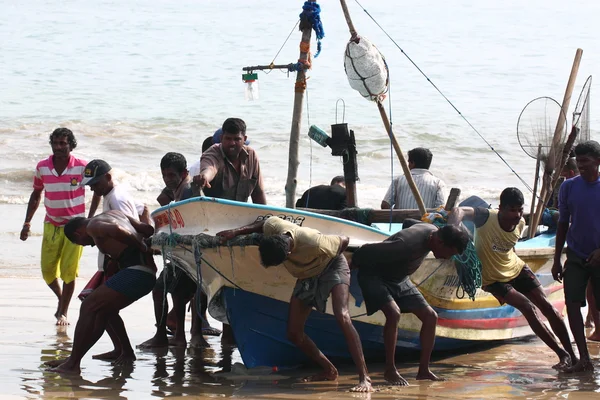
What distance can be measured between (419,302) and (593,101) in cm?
2745

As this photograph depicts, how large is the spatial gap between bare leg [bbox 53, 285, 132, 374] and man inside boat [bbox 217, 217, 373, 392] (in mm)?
986

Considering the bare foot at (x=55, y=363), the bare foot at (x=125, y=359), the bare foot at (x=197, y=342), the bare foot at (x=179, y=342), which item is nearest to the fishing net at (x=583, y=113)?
the bare foot at (x=197, y=342)

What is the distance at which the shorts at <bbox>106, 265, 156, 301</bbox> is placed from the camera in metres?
6.91

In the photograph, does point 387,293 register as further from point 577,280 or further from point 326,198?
point 326,198

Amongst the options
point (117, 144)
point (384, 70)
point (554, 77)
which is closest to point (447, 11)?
point (554, 77)

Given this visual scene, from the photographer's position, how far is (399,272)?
6.67m

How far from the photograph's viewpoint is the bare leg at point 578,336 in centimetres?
709

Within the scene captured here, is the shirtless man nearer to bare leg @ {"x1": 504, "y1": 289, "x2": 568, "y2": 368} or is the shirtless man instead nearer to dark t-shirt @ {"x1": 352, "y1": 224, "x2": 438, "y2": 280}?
dark t-shirt @ {"x1": 352, "y1": 224, "x2": 438, "y2": 280}

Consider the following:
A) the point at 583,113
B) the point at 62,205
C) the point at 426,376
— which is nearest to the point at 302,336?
the point at 426,376

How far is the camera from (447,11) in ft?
169

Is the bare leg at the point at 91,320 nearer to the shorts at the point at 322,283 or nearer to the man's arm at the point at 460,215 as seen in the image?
the shorts at the point at 322,283

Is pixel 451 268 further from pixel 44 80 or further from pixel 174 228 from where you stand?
pixel 44 80

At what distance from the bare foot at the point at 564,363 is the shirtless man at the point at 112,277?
3.11 m

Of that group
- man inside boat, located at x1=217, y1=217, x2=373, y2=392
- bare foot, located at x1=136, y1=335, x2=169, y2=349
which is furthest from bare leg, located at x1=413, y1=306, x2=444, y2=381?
bare foot, located at x1=136, y1=335, x2=169, y2=349
